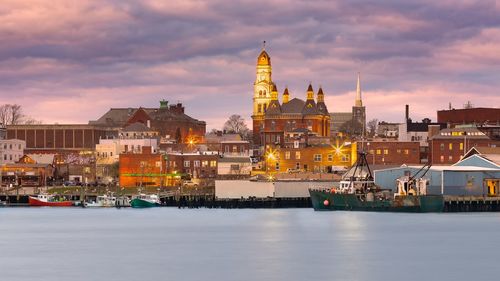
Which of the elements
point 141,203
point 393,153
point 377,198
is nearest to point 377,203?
point 377,198

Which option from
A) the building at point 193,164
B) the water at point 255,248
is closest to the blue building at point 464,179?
the water at point 255,248

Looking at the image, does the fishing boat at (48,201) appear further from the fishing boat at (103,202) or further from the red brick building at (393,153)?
the red brick building at (393,153)

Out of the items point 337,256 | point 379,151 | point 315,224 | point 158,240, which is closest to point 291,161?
point 379,151

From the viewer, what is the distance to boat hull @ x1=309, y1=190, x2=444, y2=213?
125m

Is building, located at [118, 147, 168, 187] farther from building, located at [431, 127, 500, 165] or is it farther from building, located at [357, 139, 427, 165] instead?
building, located at [431, 127, 500, 165]

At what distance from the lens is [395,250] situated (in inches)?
3108

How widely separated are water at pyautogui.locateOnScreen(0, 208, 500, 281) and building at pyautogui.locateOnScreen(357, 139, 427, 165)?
159ft

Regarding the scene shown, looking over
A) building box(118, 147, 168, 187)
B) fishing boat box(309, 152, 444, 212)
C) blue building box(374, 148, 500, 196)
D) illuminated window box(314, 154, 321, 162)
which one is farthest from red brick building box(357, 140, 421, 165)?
fishing boat box(309, 152, 444, 212)

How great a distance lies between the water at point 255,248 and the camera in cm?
6488

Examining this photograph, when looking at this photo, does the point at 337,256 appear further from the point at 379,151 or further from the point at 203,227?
the point at 379,151

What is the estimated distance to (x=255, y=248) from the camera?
81250 mm

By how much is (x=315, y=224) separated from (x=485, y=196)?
31.3 m

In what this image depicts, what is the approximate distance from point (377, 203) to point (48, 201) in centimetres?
5647

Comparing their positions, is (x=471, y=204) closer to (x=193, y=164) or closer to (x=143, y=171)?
(x=143, y=171)
